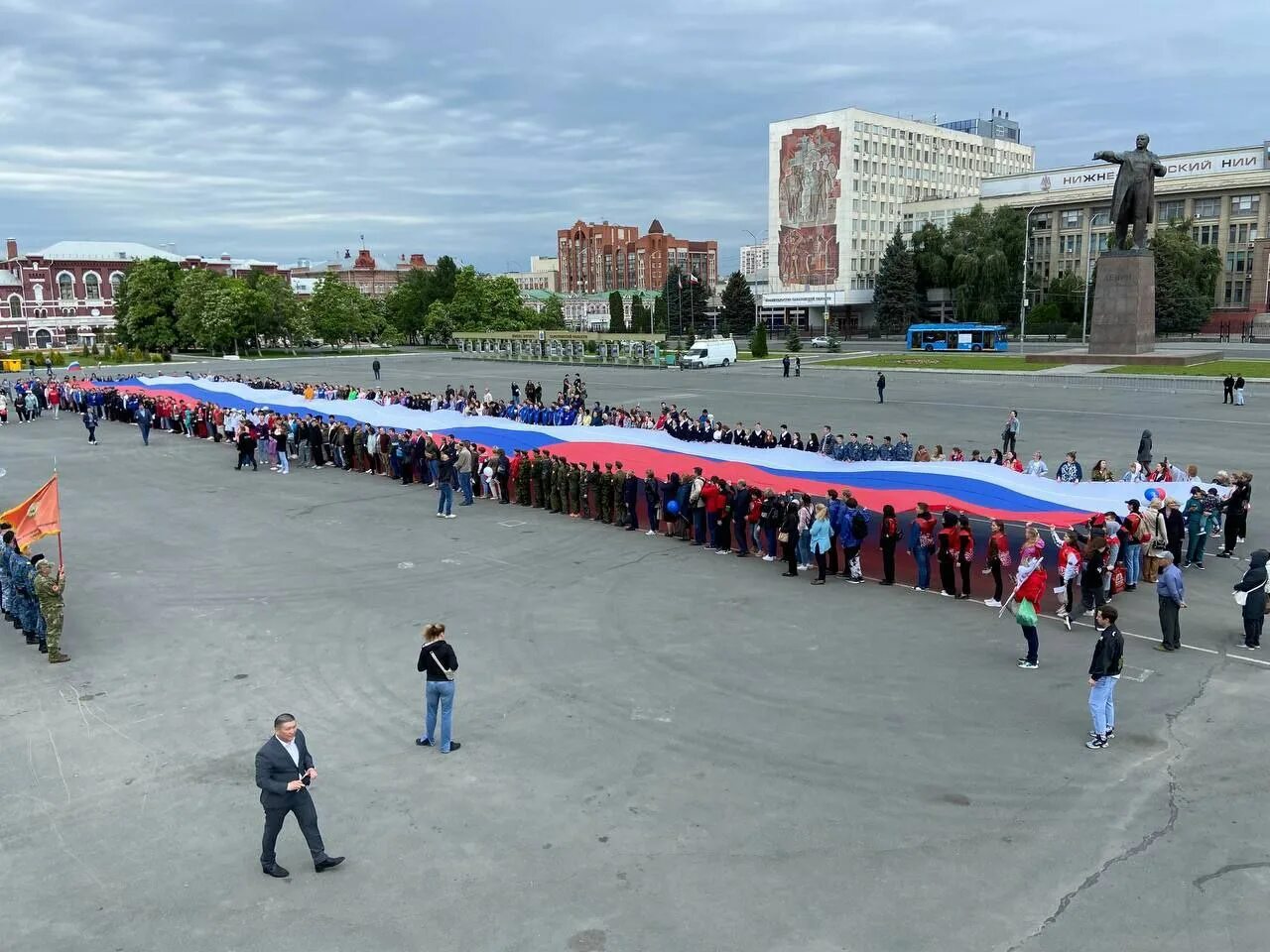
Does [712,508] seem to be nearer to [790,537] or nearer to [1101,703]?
[790,537]

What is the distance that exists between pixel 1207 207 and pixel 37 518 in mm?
102124

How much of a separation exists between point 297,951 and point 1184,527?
49.0ft

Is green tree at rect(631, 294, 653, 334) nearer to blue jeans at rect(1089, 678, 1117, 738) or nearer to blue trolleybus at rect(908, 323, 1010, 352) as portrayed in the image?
blue trolleybus at rect(908, 323, 1010, 352)

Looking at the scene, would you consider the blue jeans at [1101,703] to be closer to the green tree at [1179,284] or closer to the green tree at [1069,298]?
the green tree at [1179,284]

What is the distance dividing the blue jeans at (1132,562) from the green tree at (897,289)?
89.3 metres


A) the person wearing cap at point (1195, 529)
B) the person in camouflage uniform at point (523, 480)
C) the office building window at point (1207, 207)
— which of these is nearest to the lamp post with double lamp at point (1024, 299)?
the office building window at point (1207, 207)

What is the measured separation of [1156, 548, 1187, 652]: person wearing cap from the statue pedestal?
4183cm

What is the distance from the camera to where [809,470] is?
18516 millimetres

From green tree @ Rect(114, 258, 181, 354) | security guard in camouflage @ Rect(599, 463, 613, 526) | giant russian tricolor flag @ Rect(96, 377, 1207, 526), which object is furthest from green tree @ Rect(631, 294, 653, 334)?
security guard in camouflage @ Rect(599, 463, 613, 526)

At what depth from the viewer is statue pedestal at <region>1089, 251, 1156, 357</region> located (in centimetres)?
4788

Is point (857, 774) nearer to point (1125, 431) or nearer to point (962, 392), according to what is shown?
point (1125, 431)

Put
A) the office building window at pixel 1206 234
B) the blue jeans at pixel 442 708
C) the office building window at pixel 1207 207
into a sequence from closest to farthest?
the blue jeans at pixel 442 708, the office building window at pixel 1207 207, the office building window at pixel 1206 234

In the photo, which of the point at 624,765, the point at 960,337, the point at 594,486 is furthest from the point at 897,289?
the point at 624,765

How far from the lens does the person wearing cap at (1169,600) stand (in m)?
11.6
